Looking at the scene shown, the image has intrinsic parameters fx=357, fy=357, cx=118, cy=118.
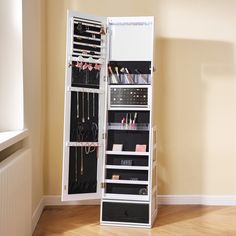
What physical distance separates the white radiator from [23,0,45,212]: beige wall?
38 cm

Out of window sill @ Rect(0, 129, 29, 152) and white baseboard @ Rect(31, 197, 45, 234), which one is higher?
window sill @ Rect(0, 129, 29, 152)

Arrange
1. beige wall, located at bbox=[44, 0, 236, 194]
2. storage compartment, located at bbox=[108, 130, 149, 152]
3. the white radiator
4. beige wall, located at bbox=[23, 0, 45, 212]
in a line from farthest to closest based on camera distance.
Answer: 1. beige wall, located at bbox=[44, 0, 236, 194]
2. storage compartment, located at bbox=[108, 130, 149, 152]
3. beige wall, located at bbox=[23, 0, 45, 212]
4. the white radiator

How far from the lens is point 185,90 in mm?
3467

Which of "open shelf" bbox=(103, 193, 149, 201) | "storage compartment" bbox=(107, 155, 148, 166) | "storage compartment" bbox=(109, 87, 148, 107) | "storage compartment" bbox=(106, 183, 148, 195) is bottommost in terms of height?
"open shelf" bbox=(103, 193, 149, 201)

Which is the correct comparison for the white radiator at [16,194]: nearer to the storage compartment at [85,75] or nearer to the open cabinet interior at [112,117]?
the open cabinet interior at [112,117]

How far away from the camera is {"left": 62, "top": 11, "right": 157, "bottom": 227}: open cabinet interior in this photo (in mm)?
2955

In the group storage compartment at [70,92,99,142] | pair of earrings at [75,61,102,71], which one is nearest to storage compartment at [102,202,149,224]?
storage compartment at [70,92,99,142]

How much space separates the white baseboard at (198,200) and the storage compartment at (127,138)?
2.54 feet

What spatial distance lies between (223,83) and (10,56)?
2024 mm

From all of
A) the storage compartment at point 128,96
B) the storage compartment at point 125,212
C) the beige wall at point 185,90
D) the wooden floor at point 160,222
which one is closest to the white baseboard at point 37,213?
the wooden floor at point 160,222

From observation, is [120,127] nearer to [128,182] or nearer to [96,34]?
[128,182]

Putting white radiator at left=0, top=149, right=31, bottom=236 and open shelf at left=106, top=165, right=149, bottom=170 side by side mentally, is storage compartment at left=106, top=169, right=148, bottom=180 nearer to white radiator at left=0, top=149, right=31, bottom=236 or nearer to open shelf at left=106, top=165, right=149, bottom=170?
open shelf at left=106, top=165, right=149, bottom=170

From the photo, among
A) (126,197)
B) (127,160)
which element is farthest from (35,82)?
(126,197)

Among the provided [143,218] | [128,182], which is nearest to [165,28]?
[128,182]
